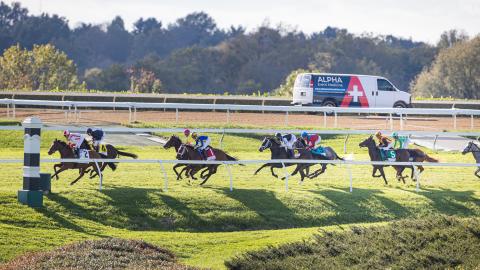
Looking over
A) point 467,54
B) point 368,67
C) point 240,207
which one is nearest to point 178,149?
point 240,207

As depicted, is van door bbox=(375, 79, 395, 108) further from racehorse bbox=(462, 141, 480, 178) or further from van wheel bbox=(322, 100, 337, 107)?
racehorse bbox=(462, 141, 480, 178)

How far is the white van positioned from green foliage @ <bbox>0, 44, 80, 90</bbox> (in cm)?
2686

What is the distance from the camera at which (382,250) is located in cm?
1261

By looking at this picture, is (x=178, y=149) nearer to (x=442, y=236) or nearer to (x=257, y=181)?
(x=257, y=181)

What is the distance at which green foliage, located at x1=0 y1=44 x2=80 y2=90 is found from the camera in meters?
62.4

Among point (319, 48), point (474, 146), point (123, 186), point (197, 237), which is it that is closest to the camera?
point (197, 237)

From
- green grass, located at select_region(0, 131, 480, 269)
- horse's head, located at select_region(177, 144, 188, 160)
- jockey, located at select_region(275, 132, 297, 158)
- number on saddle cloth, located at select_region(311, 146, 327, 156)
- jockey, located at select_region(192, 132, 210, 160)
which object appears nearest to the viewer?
Result: green grass, located at select_region(0, 131, 480, 269)

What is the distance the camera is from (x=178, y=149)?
19.0 m

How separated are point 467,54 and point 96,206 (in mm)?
56385

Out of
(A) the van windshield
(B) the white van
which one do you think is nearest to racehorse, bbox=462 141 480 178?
(B) the white van

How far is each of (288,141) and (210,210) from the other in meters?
3.48

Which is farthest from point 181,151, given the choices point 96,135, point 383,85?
point 383,85

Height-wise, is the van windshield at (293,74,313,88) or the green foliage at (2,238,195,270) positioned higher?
the van windshield at (293,74,313,88)

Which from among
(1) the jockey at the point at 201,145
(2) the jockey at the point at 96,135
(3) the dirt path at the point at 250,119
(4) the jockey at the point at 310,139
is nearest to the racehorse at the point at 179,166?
(1) the jockey at the point at 201,145
